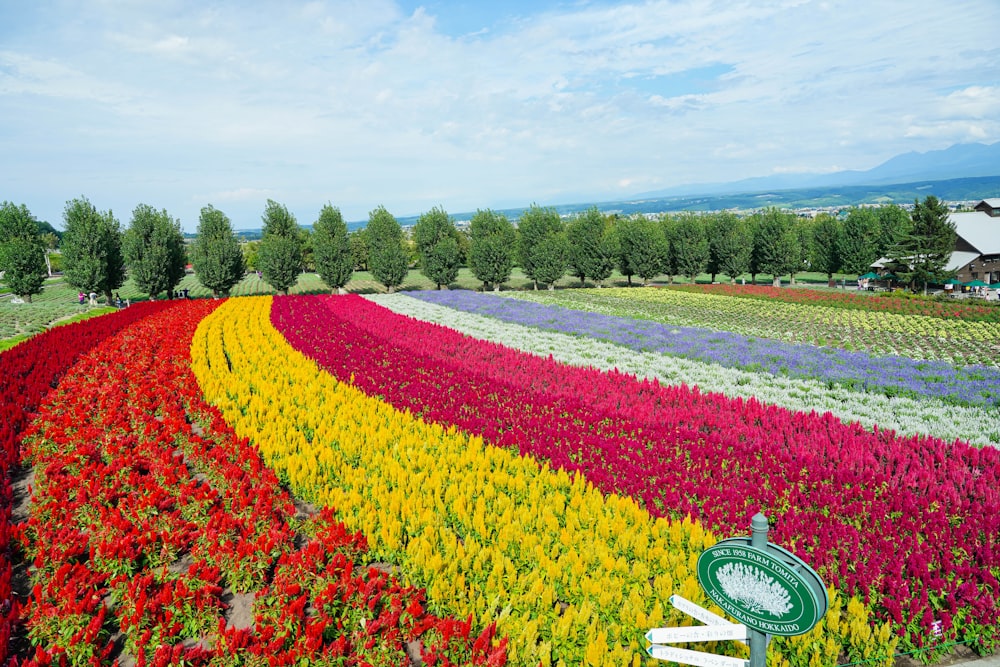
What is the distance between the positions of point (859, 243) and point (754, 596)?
226 feet

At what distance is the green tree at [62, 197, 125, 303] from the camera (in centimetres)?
4169

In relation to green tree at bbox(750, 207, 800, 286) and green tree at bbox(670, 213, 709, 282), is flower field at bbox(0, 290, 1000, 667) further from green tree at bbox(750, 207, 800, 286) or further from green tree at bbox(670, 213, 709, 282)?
green tree at bbox(750, 207, 800, 286)

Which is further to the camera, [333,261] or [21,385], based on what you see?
[333,261]

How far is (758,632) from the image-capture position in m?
2.84

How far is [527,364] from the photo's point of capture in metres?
14.2

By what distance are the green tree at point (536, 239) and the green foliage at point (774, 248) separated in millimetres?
23931

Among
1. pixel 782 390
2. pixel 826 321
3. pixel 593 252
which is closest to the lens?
pixel 782 390

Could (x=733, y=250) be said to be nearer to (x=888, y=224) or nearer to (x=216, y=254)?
(x=888, y=224)

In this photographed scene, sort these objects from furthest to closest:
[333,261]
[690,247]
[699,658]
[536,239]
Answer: [536,239], [690,247], [333,261], [699,658]

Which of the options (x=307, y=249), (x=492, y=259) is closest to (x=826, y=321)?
(x=492, y=259)

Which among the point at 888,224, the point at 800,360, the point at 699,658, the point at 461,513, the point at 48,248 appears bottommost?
the point at 800,360

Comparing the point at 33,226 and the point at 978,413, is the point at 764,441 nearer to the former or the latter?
the point at 978,413

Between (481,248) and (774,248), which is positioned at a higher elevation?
(481,248)

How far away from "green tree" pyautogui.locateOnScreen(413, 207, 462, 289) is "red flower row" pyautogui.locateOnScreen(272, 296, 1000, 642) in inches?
1678
